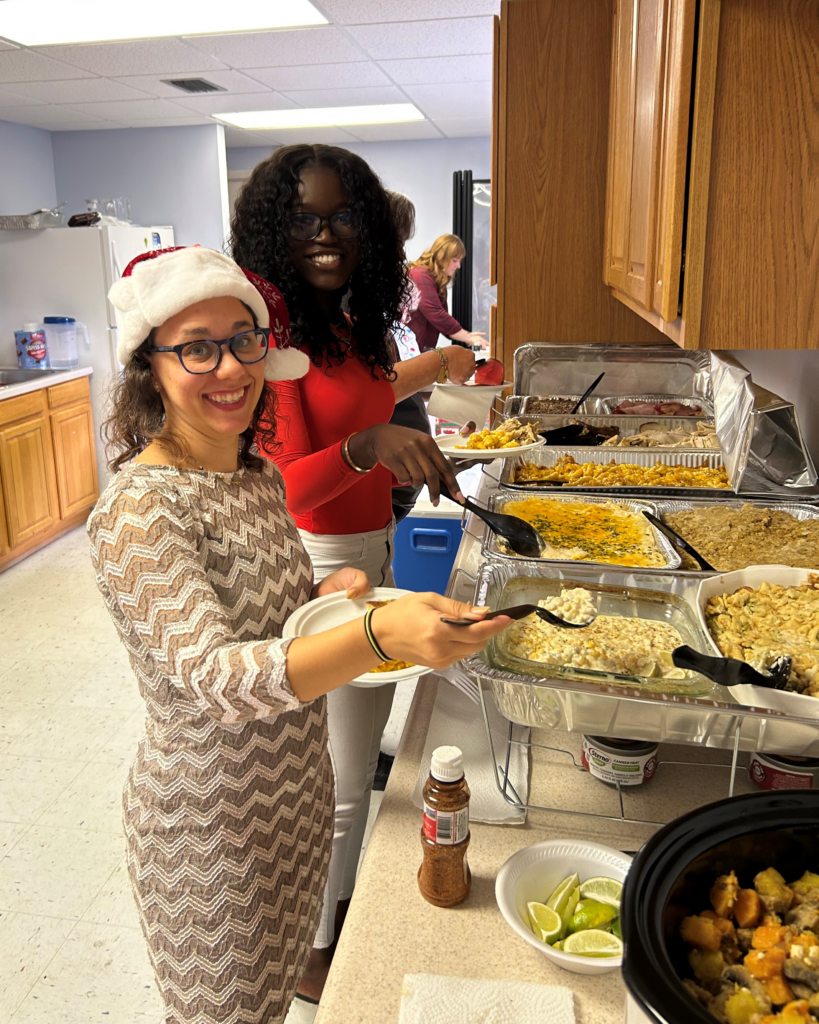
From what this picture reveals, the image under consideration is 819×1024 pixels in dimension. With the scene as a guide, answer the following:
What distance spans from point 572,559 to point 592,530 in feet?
0.79

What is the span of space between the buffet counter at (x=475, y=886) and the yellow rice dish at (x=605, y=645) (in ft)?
0.56

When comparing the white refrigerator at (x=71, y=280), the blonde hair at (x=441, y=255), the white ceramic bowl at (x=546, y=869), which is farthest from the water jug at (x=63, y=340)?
the white ceramic bowl at (x=546, y=869)

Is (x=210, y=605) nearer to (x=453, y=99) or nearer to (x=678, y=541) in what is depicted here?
(x=678, y=541)

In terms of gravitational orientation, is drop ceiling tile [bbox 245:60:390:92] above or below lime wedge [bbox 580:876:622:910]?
above

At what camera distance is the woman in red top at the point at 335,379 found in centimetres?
164

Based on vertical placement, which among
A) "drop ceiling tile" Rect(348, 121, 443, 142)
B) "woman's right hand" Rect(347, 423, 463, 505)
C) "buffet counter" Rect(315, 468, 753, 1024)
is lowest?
"buffet counter" Rect(315, 468, 753, 1024)

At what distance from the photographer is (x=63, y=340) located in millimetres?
5184

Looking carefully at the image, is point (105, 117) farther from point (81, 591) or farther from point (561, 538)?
point (561, 538)

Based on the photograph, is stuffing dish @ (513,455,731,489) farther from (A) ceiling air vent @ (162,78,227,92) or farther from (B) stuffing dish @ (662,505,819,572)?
(A) ceiling air vent @ (162,78,227,92)

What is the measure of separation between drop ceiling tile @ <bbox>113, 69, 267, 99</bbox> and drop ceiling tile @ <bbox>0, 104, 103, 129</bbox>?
0.89 metres

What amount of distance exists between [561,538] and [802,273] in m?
0.70

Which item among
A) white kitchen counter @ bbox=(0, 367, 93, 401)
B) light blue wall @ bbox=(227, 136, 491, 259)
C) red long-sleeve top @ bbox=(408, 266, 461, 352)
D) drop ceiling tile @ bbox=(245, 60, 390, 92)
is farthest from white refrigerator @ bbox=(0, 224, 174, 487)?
light blue wall @ bbox=(227, 136, 491, 259)

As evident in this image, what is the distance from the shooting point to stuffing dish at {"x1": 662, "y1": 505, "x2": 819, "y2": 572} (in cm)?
146

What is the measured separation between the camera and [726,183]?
1.06m
